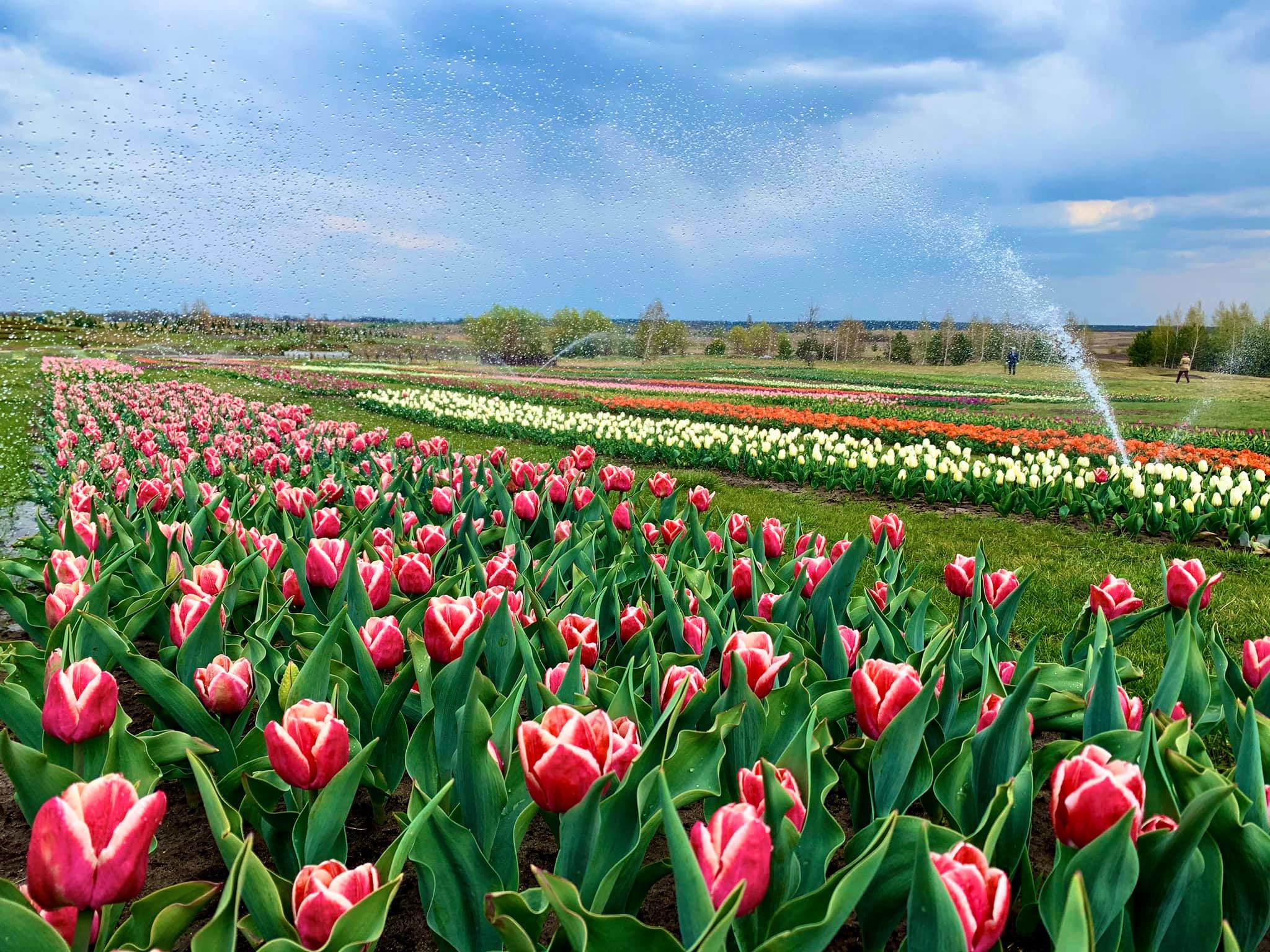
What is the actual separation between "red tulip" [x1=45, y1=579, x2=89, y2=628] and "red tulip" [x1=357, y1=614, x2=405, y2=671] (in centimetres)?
88

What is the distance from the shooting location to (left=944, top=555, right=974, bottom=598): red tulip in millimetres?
2779

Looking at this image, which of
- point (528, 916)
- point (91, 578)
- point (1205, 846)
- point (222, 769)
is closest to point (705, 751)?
point (528, 916)

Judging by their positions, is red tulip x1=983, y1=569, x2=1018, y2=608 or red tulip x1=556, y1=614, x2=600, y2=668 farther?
red tulip x1=983, y1=569, x2=1018, y2=608

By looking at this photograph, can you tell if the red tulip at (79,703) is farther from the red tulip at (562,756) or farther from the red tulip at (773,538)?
the red tulip at (773,538)

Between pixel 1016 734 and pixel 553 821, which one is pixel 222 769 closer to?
pixel 553 821

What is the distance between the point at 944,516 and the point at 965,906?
7.68 meters

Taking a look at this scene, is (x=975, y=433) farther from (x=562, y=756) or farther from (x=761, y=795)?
(x=562, y=756)

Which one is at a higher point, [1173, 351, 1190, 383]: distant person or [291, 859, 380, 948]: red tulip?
[1173, 351, 1190, 383]: distant person

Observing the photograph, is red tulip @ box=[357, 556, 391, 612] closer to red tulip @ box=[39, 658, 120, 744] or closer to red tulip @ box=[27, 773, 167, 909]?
red tulip @ box=[39, 658, 120, 744]

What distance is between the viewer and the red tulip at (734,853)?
1.10 metres

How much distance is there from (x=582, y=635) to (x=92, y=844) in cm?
112

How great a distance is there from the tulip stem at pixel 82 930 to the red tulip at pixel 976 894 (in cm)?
107

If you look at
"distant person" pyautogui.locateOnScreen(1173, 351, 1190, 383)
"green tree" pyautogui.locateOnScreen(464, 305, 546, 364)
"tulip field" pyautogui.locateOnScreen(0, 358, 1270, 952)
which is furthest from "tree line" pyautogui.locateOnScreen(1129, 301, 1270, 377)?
"tulip field" pyautogui.locateOnScreen(0, 358, 1270, 952)

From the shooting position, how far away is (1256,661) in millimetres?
2111
